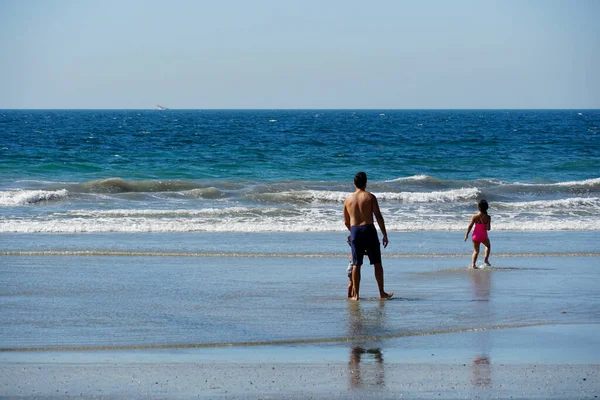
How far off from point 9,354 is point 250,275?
4.92 metres

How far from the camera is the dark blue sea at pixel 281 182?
1931cm

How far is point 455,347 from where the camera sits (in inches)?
299

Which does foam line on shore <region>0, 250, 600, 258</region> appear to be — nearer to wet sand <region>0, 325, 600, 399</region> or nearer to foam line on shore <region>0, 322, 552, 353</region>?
foam line on shore <region>0, 322, 552, 353</region>

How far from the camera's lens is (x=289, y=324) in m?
8.59

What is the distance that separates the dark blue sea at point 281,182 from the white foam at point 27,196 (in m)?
Answer: 0.04

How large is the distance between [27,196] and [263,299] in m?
15.5

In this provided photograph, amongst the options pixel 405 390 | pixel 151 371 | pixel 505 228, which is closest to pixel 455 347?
pixel 405 390

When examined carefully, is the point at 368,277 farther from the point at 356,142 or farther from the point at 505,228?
the point at 356,142

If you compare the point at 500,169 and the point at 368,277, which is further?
the point at 500,169

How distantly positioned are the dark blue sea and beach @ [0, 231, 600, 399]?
4703 mm

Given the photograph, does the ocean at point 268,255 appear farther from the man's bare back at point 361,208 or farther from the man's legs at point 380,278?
the man's bare back at point 361,208

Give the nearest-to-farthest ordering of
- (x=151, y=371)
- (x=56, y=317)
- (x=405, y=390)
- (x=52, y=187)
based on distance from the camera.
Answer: (x=405, y=390) → (x=151, y=371) → (x=56, y=317) → (x=52, y=187)

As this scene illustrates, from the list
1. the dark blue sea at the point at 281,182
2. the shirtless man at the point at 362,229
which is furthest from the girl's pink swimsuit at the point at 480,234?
the dark blue sea at the point at 281,182

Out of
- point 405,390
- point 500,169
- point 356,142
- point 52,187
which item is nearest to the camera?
point 405,390
